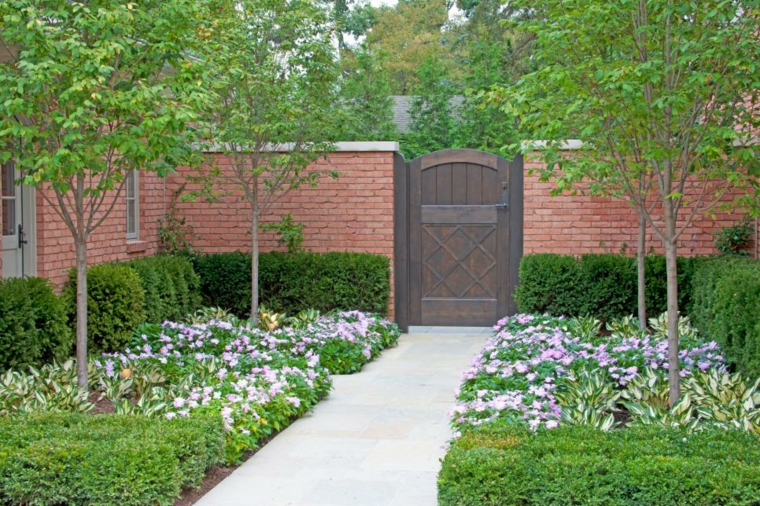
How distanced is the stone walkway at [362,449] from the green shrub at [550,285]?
2168mm

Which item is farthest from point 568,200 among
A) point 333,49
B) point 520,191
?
point 333,49

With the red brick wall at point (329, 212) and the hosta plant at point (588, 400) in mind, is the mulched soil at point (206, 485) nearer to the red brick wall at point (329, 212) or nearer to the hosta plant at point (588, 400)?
the hosta plant at point (588, 400)

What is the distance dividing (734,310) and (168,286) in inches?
236

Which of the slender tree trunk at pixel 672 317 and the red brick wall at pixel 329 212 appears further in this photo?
the red brick wall at pixel 329 212

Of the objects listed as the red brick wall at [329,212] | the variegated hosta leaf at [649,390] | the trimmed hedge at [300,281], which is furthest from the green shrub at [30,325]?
the red brick wall at [329,212]

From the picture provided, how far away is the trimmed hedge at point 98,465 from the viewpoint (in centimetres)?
488

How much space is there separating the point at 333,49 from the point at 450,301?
144 inches

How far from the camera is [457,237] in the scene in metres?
12.4

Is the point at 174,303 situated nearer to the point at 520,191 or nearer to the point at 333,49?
the point at 333,49

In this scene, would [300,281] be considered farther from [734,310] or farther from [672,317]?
[672,317]

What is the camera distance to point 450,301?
12.5 m

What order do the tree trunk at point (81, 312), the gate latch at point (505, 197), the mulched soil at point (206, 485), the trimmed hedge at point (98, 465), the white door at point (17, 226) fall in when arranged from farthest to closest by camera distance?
the gate latch at point (505, 197) → the white door at point (17, 226) → the tree trunk at point (81, 312) → the mulched soil at point (206, 485) → the trimmed hedge at point (98, 465)

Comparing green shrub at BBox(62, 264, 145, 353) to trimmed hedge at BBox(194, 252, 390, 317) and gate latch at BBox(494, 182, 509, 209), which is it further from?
gate latch at BBox(494, 182, 509, 209)

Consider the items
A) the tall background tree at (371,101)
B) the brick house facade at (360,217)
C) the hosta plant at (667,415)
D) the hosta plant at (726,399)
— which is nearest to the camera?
the hosta plant at (667,415)
